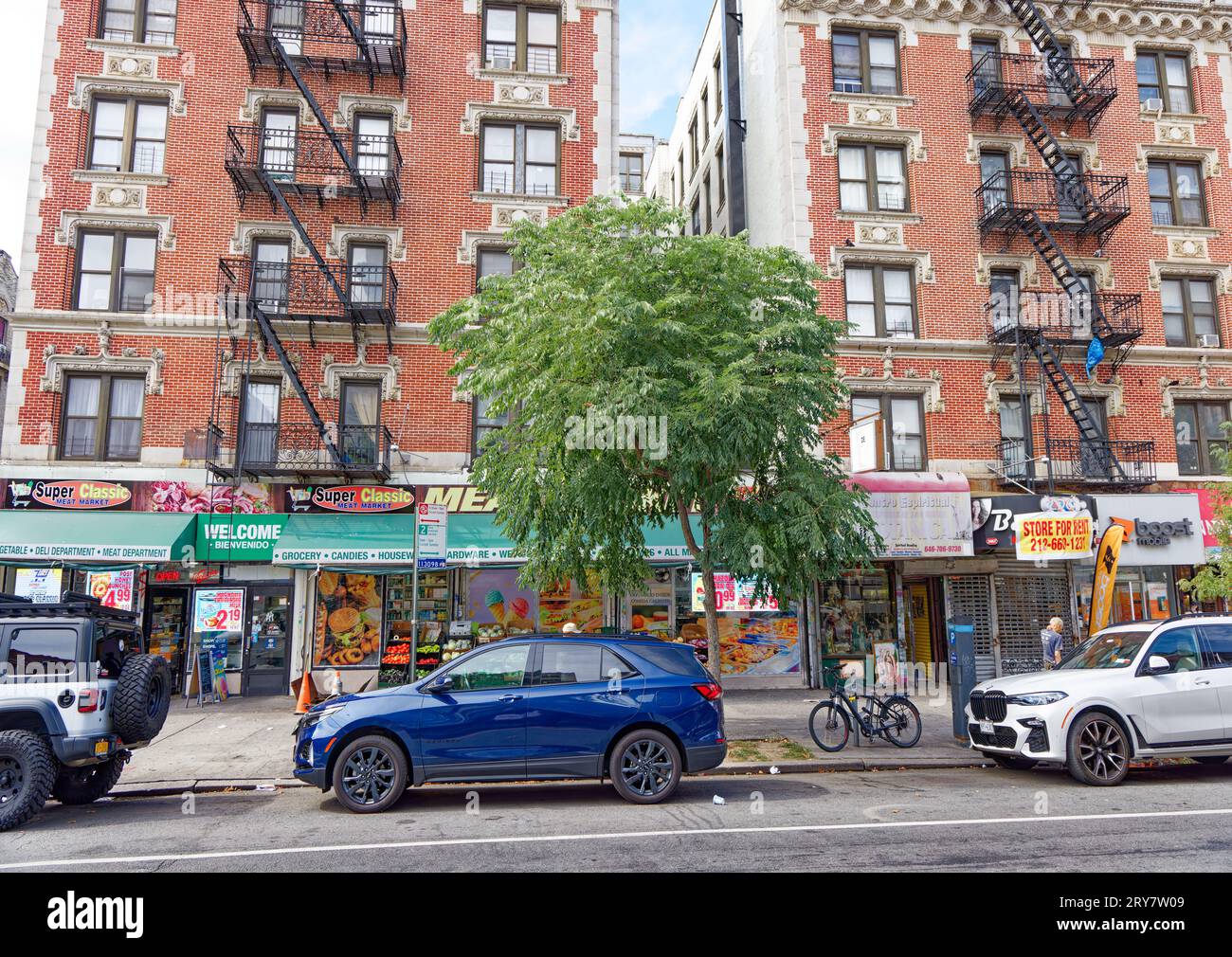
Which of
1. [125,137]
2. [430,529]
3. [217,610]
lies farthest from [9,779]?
[125,137]

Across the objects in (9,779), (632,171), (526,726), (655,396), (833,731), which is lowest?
(833,731)

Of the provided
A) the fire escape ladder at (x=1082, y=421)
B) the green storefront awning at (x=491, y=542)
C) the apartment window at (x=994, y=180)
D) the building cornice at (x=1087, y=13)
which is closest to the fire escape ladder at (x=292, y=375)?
the green storefront awning at (x=491, y=542)

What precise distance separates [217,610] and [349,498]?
344 cm

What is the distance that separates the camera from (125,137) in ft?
60.7

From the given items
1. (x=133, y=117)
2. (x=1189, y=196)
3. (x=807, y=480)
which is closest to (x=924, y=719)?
(x=807, y=480)

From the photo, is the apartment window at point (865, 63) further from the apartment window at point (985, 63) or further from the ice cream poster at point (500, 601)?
the ice cream poster at point (500, 601)

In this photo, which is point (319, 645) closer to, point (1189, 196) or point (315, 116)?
point (315, 116)

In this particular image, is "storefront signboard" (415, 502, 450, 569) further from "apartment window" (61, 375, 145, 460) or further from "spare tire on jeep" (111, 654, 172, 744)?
"apartment window" (61, 375, 145, 460)

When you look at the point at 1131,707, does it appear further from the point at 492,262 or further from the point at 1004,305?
the point at 492,262

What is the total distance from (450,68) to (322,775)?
17.1 metres

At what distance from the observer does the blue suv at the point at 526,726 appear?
8297mm

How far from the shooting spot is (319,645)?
57.4ft
